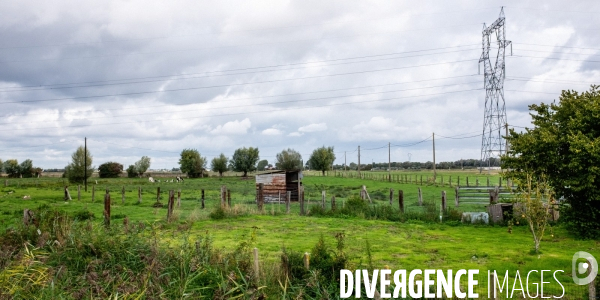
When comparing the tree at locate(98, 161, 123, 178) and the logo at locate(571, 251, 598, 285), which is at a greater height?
the tree at locate(98, 161, 123, 178)

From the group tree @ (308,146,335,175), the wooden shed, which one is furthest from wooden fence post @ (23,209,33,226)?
tree @ (308,146,335,175)

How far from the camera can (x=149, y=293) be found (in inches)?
288

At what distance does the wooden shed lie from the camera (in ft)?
107

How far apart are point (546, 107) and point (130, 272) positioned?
54.8ft

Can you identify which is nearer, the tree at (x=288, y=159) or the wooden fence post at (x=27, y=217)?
the wooden fence post at (x=27, y=217)

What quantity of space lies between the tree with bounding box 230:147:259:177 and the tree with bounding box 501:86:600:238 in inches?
3540

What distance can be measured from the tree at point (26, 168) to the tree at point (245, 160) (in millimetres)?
42489

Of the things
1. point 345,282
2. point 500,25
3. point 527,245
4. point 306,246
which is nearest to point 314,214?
point 306,246

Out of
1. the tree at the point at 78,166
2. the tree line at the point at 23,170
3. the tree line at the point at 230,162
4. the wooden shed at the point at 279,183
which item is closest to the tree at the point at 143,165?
the tree line at the point at 230,162

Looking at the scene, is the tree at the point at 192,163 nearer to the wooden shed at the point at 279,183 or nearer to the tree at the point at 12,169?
the tree at the point at 12,169

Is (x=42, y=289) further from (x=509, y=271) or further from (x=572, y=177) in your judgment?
(x=572, y=177)

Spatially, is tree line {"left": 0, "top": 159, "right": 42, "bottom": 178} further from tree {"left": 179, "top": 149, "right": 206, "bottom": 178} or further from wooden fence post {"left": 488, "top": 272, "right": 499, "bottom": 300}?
wooden fence post {"left": 488, "top": 272, "right": 499, "bottom": 300}

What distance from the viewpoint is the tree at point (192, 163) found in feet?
325

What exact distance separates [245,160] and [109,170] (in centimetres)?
2976
